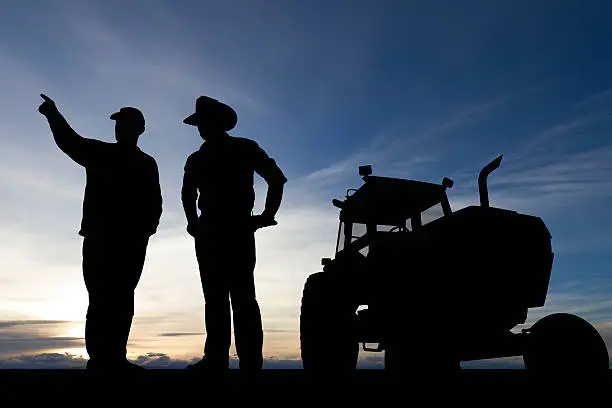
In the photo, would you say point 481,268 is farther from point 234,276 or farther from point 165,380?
point 165,380

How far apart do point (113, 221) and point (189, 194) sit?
707 millimetres

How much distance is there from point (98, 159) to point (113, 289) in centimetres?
116

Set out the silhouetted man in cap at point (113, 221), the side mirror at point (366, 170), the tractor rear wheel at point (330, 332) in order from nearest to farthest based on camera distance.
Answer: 1. the silhouetted man in cap at point (113, 221)
2. the tractor rear wheel at point (330, 332)
3. the side mirror at point (366, 170)

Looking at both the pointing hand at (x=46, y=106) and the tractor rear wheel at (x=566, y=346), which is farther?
the pointing hand at (x=46, y=106)

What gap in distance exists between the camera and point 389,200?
22.1 ft

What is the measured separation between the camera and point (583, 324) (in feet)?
14.4

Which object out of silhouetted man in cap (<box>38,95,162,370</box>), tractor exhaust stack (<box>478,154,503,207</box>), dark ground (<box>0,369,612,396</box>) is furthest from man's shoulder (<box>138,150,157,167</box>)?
tractor exhaust stack (<box>478,154,503,207</box>)

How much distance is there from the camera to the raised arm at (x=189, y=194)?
5098mm

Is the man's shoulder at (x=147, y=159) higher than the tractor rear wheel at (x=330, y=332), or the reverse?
the man's shoulder at (x=147, y=159)

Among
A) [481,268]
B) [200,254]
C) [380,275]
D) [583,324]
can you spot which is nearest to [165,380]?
[200,254]

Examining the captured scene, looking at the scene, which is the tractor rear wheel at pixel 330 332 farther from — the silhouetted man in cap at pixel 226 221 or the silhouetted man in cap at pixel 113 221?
the silhouetted man in cap at pixel 113 221

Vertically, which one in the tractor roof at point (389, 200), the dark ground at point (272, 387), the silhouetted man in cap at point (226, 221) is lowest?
the dark ground at point (272, 387)

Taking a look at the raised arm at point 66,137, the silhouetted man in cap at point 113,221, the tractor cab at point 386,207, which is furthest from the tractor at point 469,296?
the raised arm at point 66,137

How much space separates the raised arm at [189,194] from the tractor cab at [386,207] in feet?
6.74
